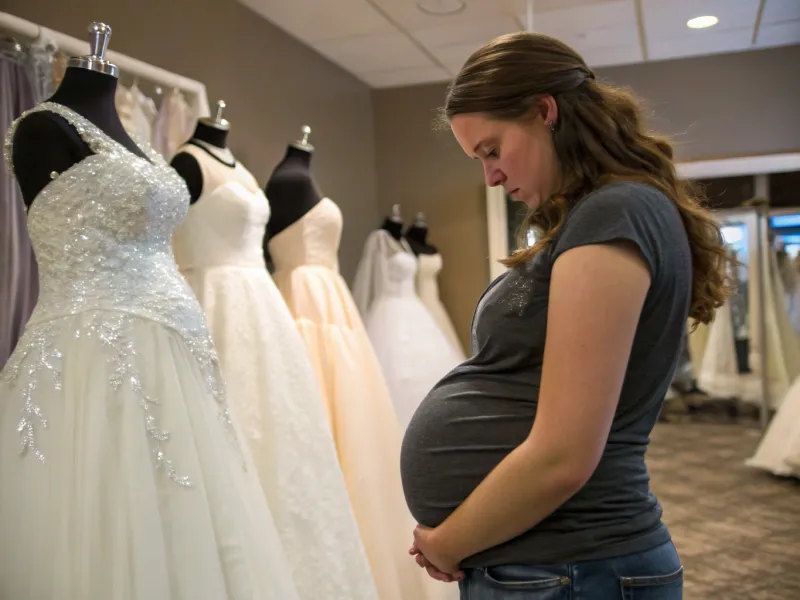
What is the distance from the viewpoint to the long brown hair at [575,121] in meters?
0.86

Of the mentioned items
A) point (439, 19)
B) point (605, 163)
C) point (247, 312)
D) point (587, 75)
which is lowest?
point (247, 312)

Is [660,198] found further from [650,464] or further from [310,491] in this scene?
[650,464]

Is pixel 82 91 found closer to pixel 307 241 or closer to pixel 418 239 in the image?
pixel 307 241

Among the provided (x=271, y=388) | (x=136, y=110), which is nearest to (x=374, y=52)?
(x=136, y=110)

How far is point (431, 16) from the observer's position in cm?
296

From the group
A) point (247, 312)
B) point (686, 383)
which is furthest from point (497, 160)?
point (686, 383)

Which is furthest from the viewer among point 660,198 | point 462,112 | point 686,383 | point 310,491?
point 686,383

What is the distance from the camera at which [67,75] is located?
4.42ft

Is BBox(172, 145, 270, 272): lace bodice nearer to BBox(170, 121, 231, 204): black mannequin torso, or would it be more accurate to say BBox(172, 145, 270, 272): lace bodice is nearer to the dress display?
BBox(170, 121, 231, 204): black mannequin torso

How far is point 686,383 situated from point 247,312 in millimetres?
3025

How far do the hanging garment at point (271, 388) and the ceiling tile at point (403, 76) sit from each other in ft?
6.91

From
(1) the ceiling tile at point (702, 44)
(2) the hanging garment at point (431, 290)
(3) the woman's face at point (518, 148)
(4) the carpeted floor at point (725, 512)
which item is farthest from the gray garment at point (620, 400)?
(1) the ceiling tile at point (702, 44)

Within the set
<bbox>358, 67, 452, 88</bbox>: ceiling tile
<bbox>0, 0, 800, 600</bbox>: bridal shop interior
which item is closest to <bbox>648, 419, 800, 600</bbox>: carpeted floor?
<bbox>0, 0, 800, 600</bbox>: bridal shop interior

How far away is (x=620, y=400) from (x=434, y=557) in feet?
Answer: 0.97
